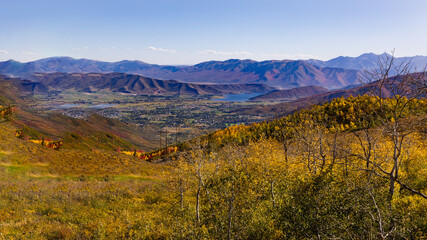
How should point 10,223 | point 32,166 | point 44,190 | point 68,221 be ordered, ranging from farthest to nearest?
point 32,166
point 44,190
point 68,221
point 10,223

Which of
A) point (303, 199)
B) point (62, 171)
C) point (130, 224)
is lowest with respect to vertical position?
point (62, 171)

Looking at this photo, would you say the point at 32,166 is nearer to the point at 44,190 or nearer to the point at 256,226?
the point at 44,190

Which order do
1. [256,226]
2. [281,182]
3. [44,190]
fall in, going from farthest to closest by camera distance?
1. [44,190]
2. [281,182]
3. [256,226]

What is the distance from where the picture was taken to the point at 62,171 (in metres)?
46.4

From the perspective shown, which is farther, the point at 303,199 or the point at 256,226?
the point at 256,226

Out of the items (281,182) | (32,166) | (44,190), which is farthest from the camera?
(32,166)

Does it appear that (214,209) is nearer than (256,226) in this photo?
No

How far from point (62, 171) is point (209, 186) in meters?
37.5

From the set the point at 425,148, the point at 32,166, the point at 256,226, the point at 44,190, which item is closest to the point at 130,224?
the point at 256,226

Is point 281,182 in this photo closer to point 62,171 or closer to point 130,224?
point 130,224

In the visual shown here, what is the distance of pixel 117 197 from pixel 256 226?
23.3m

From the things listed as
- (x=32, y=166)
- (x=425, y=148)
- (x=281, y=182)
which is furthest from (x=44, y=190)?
(x=425, y=148)

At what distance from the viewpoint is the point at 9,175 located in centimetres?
3906

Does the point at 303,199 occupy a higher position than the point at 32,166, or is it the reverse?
the point at 303,199
